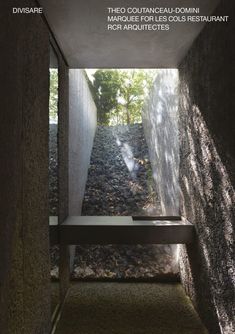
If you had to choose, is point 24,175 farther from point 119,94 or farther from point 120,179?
point 119,94

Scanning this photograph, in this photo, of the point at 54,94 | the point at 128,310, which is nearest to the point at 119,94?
the point at 54,94

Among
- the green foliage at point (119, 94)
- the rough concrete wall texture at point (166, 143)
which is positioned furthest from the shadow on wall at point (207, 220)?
the green foliage at point (119, 94)

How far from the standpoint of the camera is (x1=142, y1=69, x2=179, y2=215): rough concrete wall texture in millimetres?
5637

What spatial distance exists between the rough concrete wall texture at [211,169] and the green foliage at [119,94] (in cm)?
963

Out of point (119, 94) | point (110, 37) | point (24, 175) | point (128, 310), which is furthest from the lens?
point (119, 94)

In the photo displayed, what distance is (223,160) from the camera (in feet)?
9.82

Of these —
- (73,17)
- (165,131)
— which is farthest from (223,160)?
A: (165,131)

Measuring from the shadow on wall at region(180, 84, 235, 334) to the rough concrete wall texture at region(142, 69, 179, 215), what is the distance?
0.62 meters

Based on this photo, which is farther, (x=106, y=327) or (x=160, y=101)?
(x=160, y=101)

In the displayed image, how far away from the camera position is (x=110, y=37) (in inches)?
153

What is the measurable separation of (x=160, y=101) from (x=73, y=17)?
4311mm

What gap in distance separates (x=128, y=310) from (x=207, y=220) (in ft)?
6.12

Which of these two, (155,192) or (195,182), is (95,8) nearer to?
(195,182)

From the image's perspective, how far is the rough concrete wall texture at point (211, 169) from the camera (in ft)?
9.42
